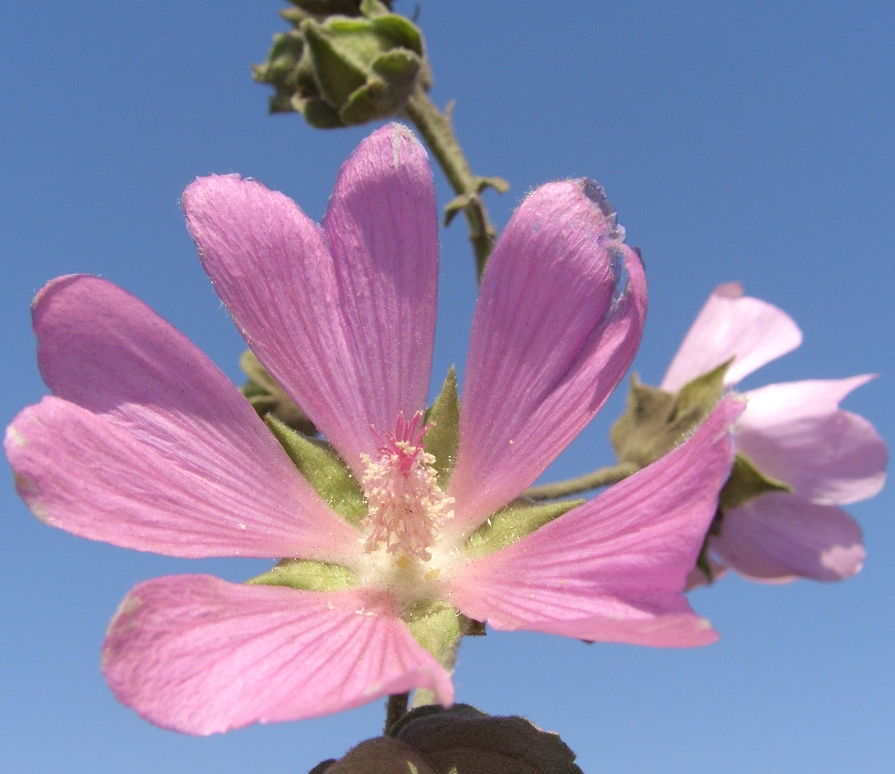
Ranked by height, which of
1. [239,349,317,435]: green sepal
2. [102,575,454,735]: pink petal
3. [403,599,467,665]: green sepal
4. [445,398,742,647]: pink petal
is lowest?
[102,575,454,735]: pink petal

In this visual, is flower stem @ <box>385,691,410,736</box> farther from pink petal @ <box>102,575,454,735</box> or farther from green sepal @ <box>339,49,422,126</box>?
green sepal @ <box>339,49,422,126</box>

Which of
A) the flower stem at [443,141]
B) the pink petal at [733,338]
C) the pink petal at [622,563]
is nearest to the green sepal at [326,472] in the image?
the pink petal at [622,563]

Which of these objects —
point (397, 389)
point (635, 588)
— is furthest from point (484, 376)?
point (635, 588)

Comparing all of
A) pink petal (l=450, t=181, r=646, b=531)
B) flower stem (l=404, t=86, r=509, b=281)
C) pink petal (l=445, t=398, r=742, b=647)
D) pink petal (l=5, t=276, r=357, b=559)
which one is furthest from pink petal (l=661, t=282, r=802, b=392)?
pink petal (l=5, t=276, r=357, b=559)

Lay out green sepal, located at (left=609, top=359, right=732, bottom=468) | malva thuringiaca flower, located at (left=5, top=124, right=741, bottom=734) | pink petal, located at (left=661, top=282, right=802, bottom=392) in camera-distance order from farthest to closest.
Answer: pink petal, located at (left=661, top=282, right=802, bottom=392) < green sepal, located at (left=609, top=359, right=732, bottom=468) < malva thuringiaca flower, located at (left=5, top=124, right=741, bottom=734)

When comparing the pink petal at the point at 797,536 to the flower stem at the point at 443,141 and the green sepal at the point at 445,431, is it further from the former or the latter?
the flower stem at the point at 443,141

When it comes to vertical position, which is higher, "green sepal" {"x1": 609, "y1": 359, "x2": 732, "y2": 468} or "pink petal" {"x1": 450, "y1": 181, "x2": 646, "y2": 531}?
"green sepal" {"x1": 609, "y1": 359, "x2": 732, "y2": 468}

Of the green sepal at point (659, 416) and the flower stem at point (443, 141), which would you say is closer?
the green sepal at point (659, 416)
